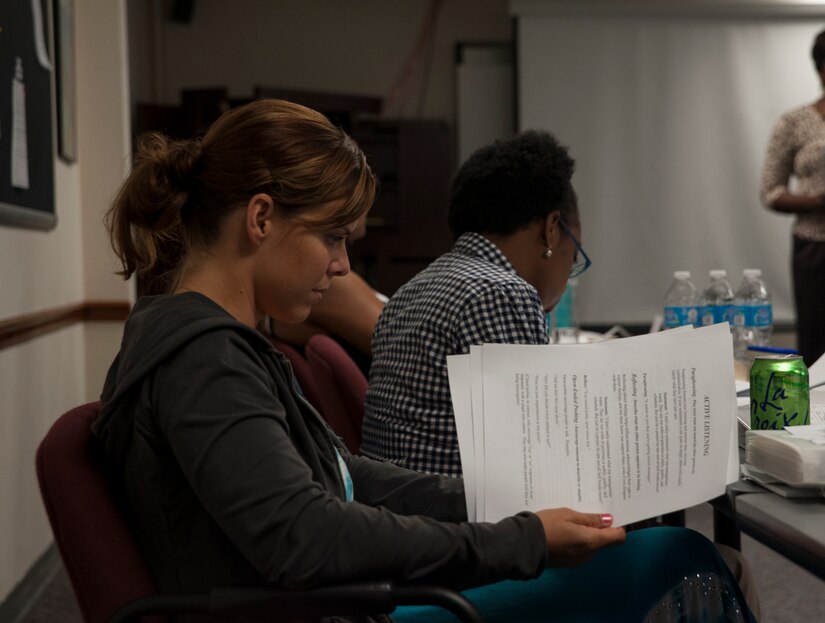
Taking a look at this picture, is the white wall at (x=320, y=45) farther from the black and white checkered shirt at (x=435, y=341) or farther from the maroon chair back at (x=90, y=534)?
the maroon chair back at (x=90, y=534)

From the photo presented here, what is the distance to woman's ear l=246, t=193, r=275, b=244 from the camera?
1.02m

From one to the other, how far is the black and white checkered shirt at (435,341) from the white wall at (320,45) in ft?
14.1

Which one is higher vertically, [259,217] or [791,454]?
[259,217]

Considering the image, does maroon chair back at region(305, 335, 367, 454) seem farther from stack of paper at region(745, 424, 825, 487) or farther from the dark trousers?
the dark trousers

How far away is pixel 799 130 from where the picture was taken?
337 centimetres

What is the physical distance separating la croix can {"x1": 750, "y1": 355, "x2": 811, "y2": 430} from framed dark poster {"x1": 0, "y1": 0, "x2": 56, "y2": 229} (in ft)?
5.75

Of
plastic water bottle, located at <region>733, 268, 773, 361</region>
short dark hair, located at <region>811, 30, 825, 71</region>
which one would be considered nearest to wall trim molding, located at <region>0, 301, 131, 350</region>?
plastic water bottle, located at <region>733, 268, 773, 361</region>

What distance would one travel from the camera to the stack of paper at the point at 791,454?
3.00ft

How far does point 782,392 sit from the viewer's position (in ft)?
3.74

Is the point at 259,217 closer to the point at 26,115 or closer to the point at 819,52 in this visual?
the point at 26,115

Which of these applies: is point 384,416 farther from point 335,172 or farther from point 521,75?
point 521,75

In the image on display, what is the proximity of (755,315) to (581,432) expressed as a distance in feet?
4.69

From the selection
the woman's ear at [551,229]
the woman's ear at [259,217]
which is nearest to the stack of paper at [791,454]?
the woman's ear at [259,217]

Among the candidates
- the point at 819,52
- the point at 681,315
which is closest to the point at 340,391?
the point at 681,315
